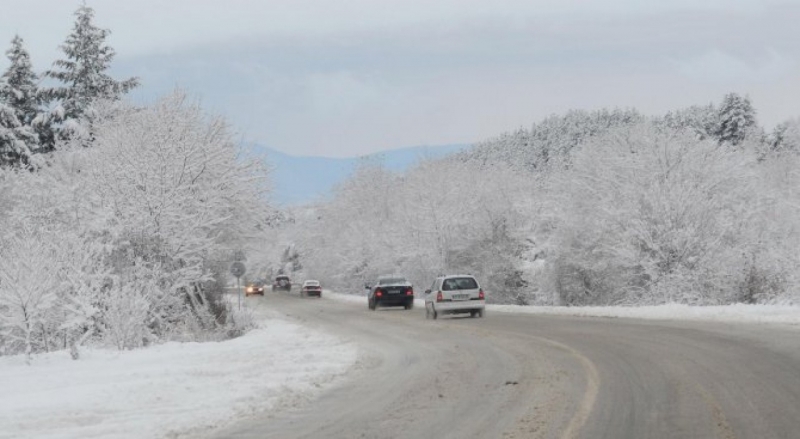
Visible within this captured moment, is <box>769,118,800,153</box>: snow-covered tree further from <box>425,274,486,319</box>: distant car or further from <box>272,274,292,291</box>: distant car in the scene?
<box>425,274,486,319</box>: distant car

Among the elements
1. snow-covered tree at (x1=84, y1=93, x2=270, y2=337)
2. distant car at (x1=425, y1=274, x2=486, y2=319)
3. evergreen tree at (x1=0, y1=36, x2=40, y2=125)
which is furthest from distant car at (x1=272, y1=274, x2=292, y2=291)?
snow-covered tree at (x1=84, y1=93, x2=270, y2=337)

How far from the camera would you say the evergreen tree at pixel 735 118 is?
106m

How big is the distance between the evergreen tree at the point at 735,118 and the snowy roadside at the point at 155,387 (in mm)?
100551

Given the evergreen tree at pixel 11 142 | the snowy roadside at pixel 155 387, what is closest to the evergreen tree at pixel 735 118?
the evergreen tree at pixel 11 142

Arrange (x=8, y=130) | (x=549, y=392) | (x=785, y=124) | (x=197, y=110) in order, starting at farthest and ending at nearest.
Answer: (x=785, y=124) → (x=8, y=130) → (x=197, y=110) → (x=549, y=392)

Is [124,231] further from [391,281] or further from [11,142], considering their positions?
[11,142]

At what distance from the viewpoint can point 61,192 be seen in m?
24.3

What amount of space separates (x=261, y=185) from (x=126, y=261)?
960cm

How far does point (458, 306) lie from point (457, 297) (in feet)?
1.14

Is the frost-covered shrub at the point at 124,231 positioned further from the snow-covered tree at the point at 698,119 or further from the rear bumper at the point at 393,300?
the snow-covered tree at the point at 698,119

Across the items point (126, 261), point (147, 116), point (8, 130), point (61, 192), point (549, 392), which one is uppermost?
point (8, 130)

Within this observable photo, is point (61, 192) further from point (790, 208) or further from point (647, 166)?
point (790, 208)

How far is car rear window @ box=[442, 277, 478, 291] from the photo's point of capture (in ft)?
99.0

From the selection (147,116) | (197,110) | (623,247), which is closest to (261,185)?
(197,110)
